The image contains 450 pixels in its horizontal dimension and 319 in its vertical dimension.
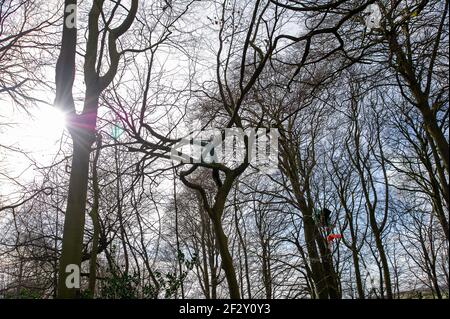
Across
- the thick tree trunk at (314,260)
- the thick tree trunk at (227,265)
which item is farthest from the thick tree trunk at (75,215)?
the thick tree trunk at (314,260)

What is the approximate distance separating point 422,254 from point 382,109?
7757 mm

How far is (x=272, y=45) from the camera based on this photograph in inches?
128

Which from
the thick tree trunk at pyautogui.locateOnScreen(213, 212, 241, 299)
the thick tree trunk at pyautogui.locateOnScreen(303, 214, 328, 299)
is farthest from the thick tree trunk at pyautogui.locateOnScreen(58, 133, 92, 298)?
the thick tree trunk at pyautogui.locateOnScreen(303, 214, 328, 299)

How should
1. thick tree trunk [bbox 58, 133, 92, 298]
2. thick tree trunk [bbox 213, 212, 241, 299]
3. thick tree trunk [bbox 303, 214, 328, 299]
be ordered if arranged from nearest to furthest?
1. thick tree trunk [bbox 58, 133, 92, 298]
2. thick tree trunk [bbox 213, 212, 241, 299]
3. thick tree trunk [bbox 303, 214, 328, 299]

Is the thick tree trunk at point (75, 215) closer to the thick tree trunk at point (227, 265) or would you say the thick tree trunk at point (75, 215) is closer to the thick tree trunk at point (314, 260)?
the thick tree trunk at point (227, 265)

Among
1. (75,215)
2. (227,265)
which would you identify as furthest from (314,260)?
(75,215)

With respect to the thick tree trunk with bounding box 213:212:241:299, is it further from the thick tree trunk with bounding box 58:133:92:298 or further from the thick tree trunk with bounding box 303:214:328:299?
the thick tree trunk with bounding box 303:214:328:299

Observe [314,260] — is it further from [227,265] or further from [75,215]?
[75,215]

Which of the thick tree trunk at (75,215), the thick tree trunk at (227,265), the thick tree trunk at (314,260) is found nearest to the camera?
the thick tree trunk at (75,215)

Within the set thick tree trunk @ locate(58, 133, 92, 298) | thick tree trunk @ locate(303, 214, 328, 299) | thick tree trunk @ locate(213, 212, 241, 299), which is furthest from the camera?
thick tree trunk @ locate(303, 214, 328, 299)

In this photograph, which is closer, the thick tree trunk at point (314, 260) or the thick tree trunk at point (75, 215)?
the thick tree trunk at point (75, 215)
